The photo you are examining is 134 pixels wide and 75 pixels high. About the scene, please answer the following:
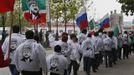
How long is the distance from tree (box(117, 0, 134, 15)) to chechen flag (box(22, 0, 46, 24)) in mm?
14593

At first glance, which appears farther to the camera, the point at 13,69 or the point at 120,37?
the point at 120,37

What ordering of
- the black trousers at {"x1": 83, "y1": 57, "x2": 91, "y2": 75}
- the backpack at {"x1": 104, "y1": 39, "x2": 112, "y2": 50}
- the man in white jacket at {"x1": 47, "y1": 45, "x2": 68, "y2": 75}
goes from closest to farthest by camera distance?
the man in white jacket at {"x1": 47, "y1": 45, "x2": 68, "y2": 75}, the black trousers at {"x1": 83, "y1": 57, "x2": 91, "y2": 75}, the backpack at {"x1": 104, "y1": 39, "x2": 112, "y2": 50}

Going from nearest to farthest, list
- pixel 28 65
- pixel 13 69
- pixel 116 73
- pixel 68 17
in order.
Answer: pixel 28 65
pixel 13 69
pixel 116 73
pixel 68 17

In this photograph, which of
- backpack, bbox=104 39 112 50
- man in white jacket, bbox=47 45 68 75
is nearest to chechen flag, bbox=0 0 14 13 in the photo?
man in white jacket, bbox=47 45 68 75

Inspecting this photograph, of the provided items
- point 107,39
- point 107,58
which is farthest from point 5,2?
point 107,58

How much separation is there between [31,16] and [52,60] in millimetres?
5167

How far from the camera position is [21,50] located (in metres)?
11.3

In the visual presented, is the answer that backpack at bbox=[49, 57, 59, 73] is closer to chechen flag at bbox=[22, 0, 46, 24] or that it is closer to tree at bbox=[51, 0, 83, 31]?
chechen flag at bbox=[22, 0, 46, 24]

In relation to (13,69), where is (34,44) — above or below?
above

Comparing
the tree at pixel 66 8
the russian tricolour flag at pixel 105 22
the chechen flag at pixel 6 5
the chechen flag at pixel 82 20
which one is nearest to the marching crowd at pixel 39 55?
the chechen flag at pixel 82 20

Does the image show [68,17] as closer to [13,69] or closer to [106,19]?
[106,19]

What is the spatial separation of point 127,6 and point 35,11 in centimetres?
1632

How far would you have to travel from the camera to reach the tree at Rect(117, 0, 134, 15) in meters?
32.0

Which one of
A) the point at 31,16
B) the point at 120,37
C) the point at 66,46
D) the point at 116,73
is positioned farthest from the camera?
the point at 120,37
